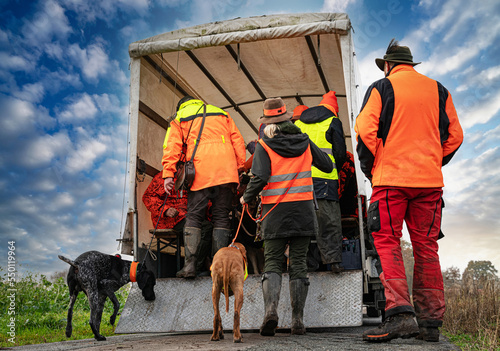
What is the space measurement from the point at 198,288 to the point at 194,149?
155cm

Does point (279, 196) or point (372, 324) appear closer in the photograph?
point (279, 196)

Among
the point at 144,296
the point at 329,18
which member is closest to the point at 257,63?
the point at 329,18

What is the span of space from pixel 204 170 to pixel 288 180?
51.0 inches

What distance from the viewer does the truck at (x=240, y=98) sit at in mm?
4461

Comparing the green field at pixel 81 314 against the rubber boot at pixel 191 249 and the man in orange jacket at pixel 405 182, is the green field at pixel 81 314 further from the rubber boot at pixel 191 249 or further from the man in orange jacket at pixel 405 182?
the rubber boot at pixel 191 249

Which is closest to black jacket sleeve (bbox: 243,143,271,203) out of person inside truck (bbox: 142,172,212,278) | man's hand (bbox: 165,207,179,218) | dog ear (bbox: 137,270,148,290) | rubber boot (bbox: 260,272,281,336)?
rubber boot (bbox: 260,272,281,336)

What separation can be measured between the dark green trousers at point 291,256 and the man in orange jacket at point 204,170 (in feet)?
3.59

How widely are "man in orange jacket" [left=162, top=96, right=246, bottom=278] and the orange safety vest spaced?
1.03m

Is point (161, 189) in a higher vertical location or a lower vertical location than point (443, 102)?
lower

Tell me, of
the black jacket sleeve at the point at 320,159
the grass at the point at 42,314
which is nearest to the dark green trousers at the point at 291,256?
the black jacket sleeve at the point at 320,159

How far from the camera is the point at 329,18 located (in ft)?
16.6

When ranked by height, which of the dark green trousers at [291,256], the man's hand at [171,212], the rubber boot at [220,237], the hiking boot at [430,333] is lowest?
the hiking boot at [430,333]

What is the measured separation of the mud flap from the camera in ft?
13.8

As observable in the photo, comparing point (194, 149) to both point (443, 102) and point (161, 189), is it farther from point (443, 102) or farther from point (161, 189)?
point (443, 102)
